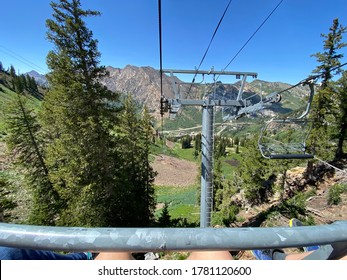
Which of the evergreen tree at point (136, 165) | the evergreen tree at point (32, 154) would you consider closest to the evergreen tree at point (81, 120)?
the evergreen tree at point (136, 165)

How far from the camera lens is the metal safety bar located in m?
0.98

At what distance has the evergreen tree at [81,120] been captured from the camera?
34.5ft

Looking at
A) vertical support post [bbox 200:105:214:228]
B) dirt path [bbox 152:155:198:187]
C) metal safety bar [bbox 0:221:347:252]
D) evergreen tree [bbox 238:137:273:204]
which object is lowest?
dirt path [bbox 152:155:198:187]

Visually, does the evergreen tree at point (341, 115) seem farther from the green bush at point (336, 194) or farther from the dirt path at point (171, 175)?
the dirt path at point (171, 175)

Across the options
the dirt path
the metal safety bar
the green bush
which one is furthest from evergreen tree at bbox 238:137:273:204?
the dirt path

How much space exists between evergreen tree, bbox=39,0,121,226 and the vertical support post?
5.92 m

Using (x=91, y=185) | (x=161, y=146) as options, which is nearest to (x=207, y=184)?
(x=91, y=185)

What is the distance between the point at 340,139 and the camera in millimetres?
22000

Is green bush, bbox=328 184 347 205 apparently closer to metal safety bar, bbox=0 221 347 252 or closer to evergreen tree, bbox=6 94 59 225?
metal safety bar, bbox=0 221 347 252

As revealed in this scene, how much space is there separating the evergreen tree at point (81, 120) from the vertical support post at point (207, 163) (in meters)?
5.92

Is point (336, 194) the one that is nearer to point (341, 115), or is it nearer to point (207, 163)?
point (341, 115)

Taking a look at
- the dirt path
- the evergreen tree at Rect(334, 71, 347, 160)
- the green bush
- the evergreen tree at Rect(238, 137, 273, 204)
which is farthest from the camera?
the dirt path

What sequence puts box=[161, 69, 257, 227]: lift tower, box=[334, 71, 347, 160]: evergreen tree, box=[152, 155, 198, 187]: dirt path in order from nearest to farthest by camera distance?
1. box=[161, 69, 257, 227]: lift tower
2. box=[334, 71, 347, 160]: evergreen tree
3. box=[152, 155, 198, 187]: dirt path
